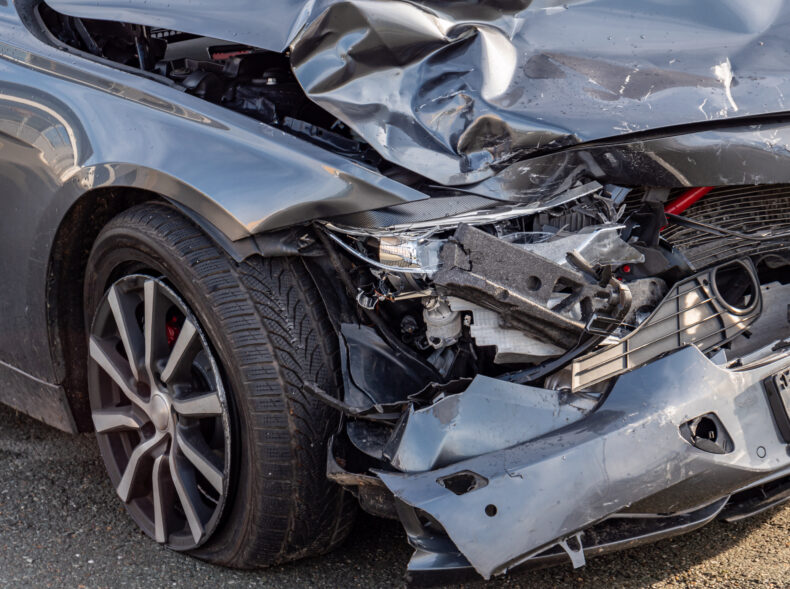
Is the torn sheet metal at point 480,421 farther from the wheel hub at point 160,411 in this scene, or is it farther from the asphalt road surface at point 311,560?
the wheel hub at point 160,411

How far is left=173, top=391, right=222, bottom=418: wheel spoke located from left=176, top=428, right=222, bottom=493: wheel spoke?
8cm

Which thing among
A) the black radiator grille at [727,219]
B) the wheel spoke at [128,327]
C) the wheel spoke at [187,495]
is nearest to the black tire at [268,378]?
the wheel spoke at [187,495]

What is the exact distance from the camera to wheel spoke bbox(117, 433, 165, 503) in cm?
270

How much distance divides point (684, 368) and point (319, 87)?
110cm

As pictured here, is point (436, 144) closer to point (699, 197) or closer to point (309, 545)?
point (699, 197)

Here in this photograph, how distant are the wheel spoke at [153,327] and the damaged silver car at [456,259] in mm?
10

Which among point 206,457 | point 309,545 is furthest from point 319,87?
point 309,545

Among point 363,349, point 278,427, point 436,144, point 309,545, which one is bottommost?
point 309,545

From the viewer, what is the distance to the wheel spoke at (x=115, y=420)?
2789mm

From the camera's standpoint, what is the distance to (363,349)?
2.30 m

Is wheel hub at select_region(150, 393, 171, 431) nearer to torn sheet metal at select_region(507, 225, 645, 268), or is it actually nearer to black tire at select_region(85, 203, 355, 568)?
black tire at select_region(85, 203, 355, 568)

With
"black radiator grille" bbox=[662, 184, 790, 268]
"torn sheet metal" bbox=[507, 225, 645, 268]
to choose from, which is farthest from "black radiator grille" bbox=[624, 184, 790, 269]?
"torn sheet metal" bbox=[507, 225, 645, 268]

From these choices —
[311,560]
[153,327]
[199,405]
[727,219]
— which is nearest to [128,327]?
[153,327]

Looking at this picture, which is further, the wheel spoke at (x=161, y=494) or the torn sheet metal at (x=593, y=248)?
the wheel spoke at (x=161, y=494)
